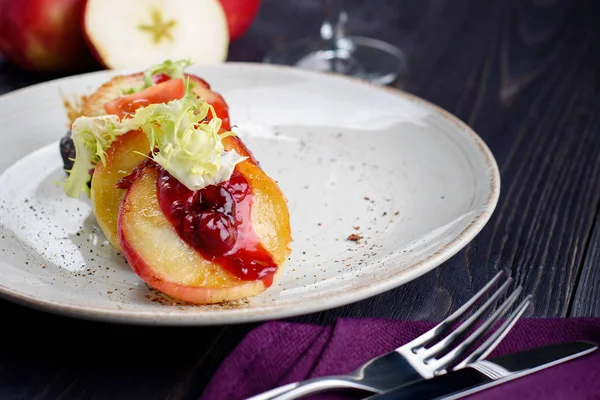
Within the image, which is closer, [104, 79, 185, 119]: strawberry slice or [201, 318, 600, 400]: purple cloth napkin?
[201, 318, 600, 400]: purple cloth napkin

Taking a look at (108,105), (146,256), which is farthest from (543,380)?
(108,105)

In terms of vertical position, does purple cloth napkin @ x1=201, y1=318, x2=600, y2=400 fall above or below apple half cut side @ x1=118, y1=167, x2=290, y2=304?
below

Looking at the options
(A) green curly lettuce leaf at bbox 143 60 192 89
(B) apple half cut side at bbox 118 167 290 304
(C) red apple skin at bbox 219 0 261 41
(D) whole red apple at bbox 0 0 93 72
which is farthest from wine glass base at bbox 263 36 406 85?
(B) apple half cut side at bbox 118 167 290 304

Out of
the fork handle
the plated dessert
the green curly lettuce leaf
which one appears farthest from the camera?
the green curly lettuce leaf

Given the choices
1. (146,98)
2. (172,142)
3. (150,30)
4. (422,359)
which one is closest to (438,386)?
(422,359)

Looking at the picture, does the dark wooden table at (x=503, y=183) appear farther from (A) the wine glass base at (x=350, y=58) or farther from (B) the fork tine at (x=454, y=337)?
(B) the fork tine at (x=454, y=337)

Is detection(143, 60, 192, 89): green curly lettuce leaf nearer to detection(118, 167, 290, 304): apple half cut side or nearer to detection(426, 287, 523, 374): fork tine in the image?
detection(118, 167, 290, 304): apple half cut side

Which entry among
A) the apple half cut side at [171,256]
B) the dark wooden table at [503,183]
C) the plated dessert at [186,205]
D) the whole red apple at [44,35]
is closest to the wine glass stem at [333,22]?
the dark wooden table at [503,183]

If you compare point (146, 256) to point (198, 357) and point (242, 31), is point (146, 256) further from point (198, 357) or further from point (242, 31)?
point (242, 31)
